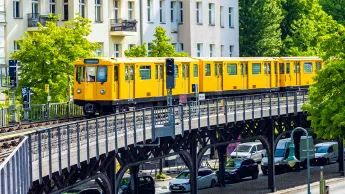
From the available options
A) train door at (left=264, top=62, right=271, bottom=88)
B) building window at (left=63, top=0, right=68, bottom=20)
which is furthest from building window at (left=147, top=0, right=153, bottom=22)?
train door at (left=264, top=62, right=271, bottom=88)

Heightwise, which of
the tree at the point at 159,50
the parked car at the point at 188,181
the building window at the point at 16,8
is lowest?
the parked car at the point at 188,181

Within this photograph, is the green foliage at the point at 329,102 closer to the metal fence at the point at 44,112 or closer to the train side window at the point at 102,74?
the train side window at the point at 102,74

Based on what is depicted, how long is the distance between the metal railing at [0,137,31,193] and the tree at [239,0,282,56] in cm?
6689

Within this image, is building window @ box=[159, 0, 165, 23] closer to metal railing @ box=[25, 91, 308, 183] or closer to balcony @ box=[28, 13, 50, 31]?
balcony @ box=[28, 13, 50, 31]

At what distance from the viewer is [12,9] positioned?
77875mm

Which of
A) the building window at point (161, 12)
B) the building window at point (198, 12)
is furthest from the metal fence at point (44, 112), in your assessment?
the building window at point (198, 12)

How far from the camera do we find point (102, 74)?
62.3 m

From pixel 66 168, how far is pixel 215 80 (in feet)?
97.0

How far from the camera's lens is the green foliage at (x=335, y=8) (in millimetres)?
118600

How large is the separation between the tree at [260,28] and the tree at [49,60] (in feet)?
123

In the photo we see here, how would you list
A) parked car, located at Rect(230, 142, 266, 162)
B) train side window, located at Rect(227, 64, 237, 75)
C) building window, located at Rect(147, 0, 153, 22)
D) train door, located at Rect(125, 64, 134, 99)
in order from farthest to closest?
building window, located at Rect(147, 0, 153, 22)
parked car, located at Rect(230, 142, 266, 162)
train side window, located at Rect(227, 64, 237, 75)
train door, located at Rect(125, 64, 134, 99)

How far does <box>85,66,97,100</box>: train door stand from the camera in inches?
2454

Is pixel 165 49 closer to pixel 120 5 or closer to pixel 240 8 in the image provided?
pixel 120 5

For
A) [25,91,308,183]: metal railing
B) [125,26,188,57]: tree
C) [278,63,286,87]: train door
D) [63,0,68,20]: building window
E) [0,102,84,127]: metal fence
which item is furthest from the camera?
[63,0,68,20]: building window
